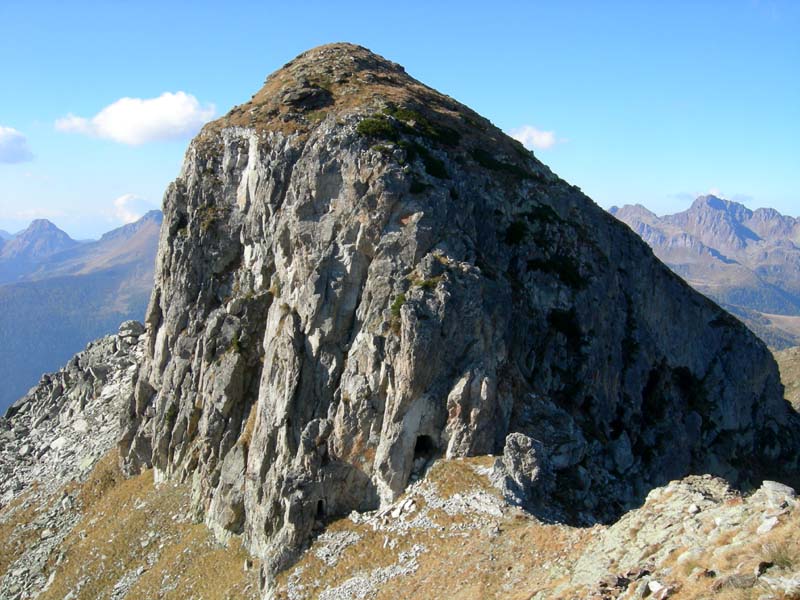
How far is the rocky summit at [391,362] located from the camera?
143ft

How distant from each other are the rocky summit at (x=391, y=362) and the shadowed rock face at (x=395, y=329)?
0.73 ft

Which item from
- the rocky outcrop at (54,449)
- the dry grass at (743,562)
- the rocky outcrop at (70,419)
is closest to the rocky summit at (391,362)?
the rocky outcrop at (54,449)

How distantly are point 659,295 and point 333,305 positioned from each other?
41490mm

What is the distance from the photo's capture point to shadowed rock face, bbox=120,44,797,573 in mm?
45406

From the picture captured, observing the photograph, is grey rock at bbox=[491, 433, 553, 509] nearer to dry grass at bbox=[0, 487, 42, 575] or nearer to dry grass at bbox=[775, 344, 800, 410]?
dry grass at bbox=[0, 487, 42, 575]

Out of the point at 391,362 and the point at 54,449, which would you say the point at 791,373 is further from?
the point at 54,449

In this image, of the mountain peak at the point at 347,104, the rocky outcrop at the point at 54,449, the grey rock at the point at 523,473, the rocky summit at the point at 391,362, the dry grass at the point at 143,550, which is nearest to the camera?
the grey rock at the point at 523,473

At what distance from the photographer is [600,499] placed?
150 feet

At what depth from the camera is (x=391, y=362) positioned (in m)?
46.2

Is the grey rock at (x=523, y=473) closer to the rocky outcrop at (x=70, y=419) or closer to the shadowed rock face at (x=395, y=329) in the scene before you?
the shadowed rock face at (x=395, y=329)

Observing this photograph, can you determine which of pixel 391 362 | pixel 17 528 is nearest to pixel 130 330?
pixel 17 528

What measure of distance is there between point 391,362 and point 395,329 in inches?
92.5

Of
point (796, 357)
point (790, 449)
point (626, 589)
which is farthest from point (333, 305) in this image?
point (796, 357)

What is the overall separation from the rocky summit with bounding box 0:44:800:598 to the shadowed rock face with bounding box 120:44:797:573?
0.73ft
